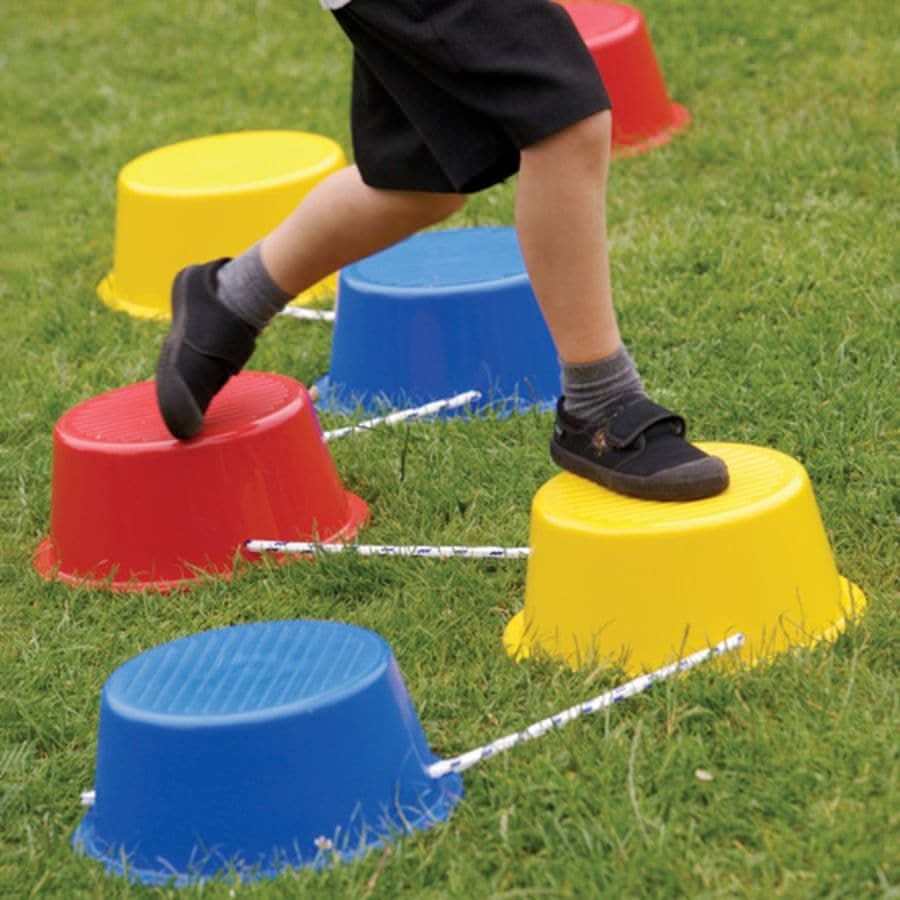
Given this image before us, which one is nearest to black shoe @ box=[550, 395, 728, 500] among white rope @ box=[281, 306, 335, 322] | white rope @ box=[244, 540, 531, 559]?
white rope @ box=[244, 540, 531, 559]

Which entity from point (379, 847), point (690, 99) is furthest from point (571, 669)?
point (690, 99)

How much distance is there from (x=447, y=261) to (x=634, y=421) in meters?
1.08

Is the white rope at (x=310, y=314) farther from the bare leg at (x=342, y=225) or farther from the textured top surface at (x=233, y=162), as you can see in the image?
the bare leg at (x=342, y=225)

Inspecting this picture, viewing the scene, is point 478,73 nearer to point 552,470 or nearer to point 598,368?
point 598,368

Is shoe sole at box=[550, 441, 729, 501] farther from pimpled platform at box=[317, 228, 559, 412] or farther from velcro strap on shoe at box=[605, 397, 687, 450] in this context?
pimpled platform at box=[317, 228, 559, 412]

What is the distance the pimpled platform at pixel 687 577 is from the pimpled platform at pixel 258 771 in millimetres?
369

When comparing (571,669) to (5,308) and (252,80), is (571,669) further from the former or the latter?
(252,80)

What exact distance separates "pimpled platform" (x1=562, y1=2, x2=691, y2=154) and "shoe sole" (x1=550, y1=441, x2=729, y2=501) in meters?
2.48

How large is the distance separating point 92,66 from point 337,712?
4842mm

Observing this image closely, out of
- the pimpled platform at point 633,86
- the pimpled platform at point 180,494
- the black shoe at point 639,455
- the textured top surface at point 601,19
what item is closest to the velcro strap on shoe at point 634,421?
the black shoe at point 639,455

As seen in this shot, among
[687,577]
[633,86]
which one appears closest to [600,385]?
[687,577]

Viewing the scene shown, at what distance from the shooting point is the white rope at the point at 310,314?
13.1 feet

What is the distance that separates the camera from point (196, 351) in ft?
9.55

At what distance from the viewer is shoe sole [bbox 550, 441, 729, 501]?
95.5 inches
